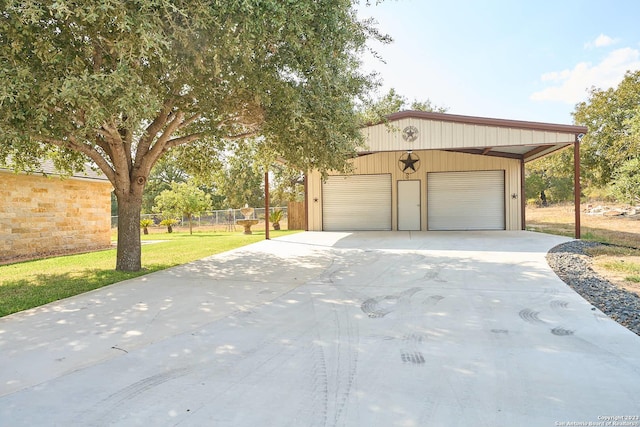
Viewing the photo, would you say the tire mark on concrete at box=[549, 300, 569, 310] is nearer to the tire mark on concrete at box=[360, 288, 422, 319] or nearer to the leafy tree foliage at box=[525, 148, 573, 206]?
the tire mark on concrete at box=[360, 288, 422, 319]

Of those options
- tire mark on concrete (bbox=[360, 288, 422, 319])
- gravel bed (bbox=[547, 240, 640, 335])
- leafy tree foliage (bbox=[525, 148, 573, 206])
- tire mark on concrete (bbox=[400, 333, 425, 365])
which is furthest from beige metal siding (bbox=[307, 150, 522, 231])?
leafy tree foliage (bbox=[525, 148, 573, 206])

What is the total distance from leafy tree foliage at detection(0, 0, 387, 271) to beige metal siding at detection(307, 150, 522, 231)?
7.96m

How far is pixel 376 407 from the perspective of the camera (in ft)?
7.80

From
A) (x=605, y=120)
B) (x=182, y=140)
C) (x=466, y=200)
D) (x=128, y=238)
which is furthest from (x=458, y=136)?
(x=605, y=120)

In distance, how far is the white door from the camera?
15.5m

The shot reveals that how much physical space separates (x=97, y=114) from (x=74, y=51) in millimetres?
1431

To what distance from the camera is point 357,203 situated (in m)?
16.0

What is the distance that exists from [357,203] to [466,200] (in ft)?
14.3

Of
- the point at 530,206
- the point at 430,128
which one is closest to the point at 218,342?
the point at 430,128

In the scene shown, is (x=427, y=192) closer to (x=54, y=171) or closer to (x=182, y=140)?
(x=182, y=140)

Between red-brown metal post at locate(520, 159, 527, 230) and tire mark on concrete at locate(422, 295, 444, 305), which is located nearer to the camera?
tire mark on concrete at locate(422, 295, 444, 305)

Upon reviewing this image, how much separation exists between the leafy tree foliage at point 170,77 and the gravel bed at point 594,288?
4417mm

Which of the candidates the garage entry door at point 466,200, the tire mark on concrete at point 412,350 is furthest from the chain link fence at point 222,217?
the tire mark on concrete at point 412,350

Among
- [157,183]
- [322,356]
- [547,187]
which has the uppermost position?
[157,183]
